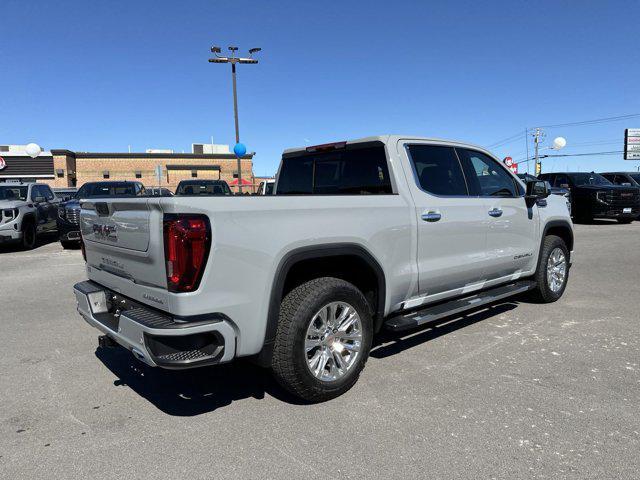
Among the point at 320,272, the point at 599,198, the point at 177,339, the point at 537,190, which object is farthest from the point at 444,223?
the point at 599,198

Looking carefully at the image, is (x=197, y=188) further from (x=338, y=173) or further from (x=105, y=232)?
(x=105, y=232)

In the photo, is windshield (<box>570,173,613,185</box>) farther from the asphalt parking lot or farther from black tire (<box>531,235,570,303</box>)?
the asphalt parking lot

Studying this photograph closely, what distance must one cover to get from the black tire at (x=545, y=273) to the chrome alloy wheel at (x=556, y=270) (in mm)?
38

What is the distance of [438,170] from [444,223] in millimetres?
564

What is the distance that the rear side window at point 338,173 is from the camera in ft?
12.9

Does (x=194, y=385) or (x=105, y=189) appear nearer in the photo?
(x=194, y=385)

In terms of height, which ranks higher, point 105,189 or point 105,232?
point 105,189

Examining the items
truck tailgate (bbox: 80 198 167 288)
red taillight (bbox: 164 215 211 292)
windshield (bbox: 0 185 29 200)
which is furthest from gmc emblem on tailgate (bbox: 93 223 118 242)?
windshield (bbox: 0 185 29 200)

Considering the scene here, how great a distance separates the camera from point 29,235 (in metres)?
11.7

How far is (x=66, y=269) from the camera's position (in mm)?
8617

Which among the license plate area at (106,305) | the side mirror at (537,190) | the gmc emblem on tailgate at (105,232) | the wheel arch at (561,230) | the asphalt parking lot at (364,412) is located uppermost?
the side mirror at (537,190)

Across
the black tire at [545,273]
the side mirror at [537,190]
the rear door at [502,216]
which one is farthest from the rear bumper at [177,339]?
the black tire at [545,273]

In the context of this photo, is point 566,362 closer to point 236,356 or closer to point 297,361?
point 297,361

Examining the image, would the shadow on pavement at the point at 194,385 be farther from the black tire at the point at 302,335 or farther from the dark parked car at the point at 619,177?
the dark parked car at the point at 619,177
